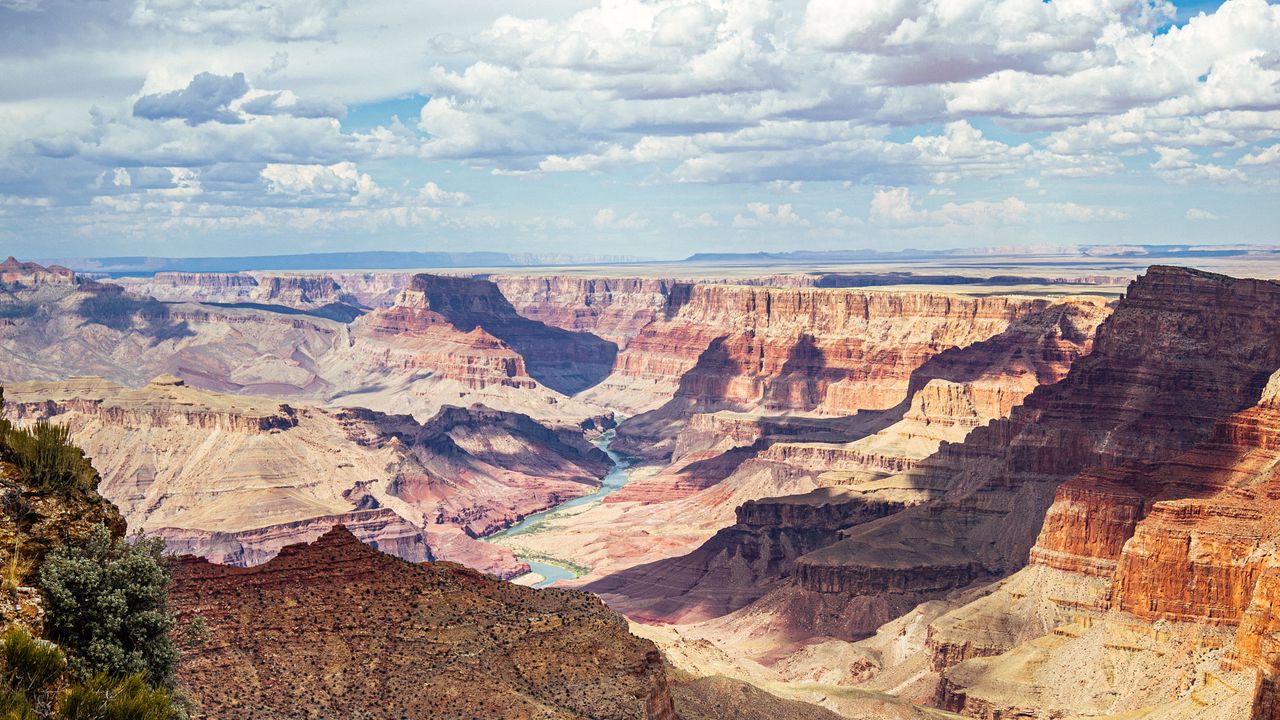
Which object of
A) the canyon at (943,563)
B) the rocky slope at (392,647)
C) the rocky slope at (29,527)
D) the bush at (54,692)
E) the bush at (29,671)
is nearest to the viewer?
the bush at (29,671)

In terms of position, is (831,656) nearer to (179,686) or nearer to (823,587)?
(823,587)

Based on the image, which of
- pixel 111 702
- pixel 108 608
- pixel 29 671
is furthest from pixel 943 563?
pixel 29 671

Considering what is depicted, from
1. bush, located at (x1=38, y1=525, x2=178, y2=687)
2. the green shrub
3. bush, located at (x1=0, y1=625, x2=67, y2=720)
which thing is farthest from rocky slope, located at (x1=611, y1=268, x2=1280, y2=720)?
bush, located at (x1=0, y1=625, x2=67, y2=720)

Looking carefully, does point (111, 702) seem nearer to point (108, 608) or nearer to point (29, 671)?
point (29, 671)

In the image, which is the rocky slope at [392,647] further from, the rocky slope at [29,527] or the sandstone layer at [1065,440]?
the sandstone layer at [1065,440]

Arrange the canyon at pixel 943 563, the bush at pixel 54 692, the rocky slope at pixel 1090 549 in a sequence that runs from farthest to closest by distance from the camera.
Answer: the rocky slope at pixel 1090 549
the canyon at pixel 943 563
the bush at pixel 54 692

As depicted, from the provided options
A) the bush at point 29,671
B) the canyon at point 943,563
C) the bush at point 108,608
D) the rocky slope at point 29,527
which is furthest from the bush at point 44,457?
the canyon at point 943,563
